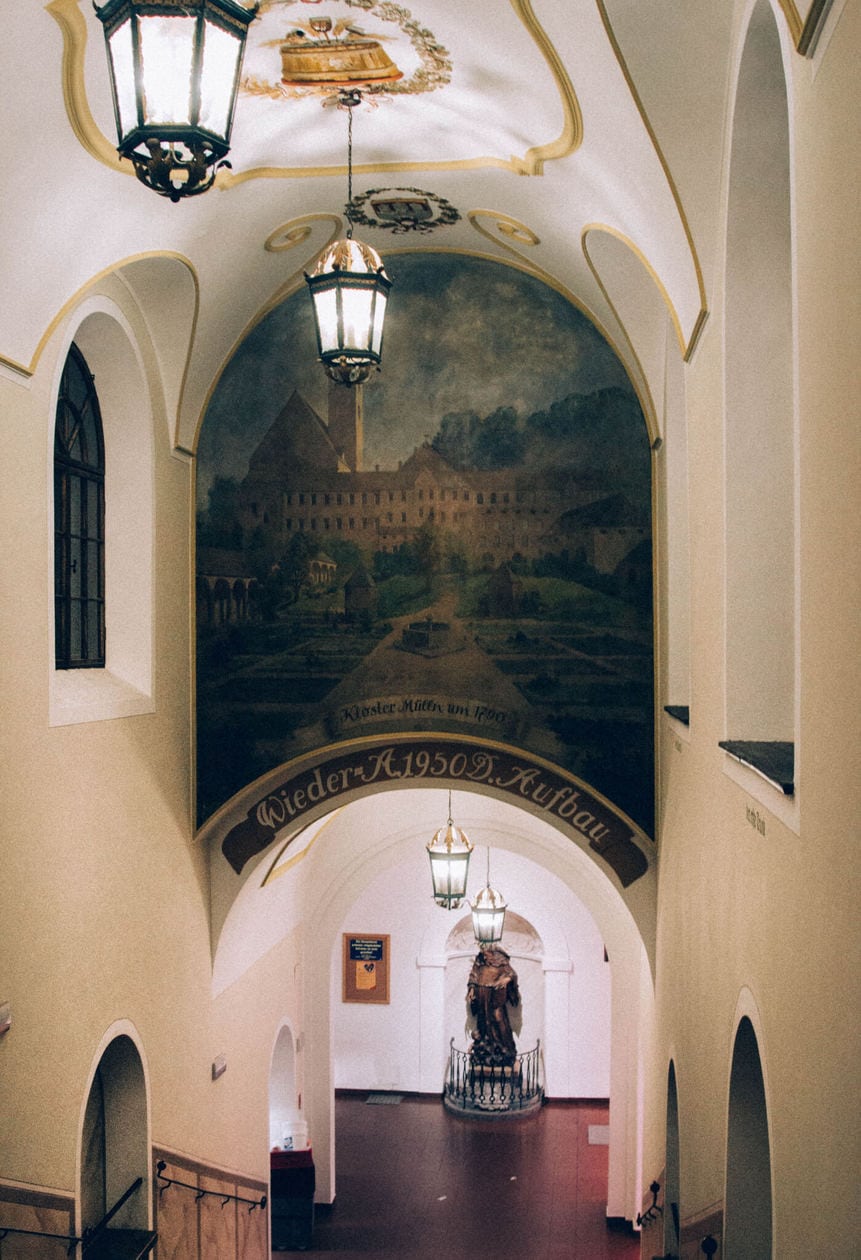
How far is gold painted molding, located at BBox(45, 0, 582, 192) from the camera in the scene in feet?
21.2

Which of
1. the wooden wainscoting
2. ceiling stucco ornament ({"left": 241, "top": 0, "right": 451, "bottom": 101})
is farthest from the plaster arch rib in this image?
ceiling stucco ornament ({"left": 241, "top": 0, "right": 451, "bottom": 101})

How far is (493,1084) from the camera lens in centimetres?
2147

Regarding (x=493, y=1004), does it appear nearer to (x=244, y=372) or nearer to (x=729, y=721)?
(x=244, y=372)

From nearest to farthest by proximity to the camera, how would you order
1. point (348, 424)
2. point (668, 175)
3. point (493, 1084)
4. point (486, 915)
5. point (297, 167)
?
point (668, 175)
point (297, 167)
point (348, 424)
point (486, 915)
point (493, 1084)

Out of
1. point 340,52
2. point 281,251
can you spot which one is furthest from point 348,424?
point 340,52

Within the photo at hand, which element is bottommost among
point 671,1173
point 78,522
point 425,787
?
point 671,1173

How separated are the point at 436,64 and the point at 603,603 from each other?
5.01m

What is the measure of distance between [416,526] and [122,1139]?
5.88 m

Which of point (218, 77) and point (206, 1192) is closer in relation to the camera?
point (218, 77)

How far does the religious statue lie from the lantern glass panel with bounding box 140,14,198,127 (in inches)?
773

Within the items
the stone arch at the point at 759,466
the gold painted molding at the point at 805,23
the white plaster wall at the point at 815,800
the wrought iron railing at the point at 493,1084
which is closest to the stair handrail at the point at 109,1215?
the white plaster wall at the point at 815,800

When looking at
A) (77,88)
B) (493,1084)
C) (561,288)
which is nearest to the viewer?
(77,88)

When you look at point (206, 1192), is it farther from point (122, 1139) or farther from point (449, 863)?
A: point (449, 863)

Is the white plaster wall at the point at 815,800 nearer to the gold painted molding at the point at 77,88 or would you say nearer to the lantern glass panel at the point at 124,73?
the lantern glass panel at the point at 124,73
